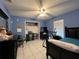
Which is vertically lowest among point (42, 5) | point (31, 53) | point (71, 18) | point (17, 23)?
point (31, 53)

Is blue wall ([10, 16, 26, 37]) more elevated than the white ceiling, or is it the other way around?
the white ceiling

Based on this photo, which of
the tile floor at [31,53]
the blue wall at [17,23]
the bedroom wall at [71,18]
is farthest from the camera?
the blue wall at [17,23]

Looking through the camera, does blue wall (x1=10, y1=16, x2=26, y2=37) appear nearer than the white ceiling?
No

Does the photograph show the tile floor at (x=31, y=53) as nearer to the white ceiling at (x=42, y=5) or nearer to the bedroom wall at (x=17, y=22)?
the white ceiling at (x=42, y=5)

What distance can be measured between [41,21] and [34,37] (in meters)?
1.92

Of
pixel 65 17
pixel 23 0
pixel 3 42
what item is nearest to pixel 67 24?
pixel 65 17

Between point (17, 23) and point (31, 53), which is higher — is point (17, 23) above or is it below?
above

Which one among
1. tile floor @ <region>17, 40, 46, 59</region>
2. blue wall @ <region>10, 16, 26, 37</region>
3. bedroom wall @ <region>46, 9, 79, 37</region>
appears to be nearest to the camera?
tile floor @ <region>17, 40, 46, 59</region>

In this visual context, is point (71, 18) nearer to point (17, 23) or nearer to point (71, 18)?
point (71, 18)

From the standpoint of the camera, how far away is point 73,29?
18.5 feet

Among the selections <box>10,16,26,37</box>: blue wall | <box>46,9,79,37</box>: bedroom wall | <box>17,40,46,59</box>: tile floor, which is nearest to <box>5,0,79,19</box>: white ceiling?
<box>46,9,79,37</box>: bedroom wall

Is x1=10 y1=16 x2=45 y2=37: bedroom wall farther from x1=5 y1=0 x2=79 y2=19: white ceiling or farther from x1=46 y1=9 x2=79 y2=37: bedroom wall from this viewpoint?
x1=46 y1=9 x2=79 y2=37: bedroom wall

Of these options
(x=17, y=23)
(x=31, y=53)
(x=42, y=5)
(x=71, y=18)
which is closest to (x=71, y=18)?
(x=71, y=18)

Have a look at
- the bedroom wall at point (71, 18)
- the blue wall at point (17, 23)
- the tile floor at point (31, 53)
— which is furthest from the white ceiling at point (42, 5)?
the blue wall at point (17, 23)
